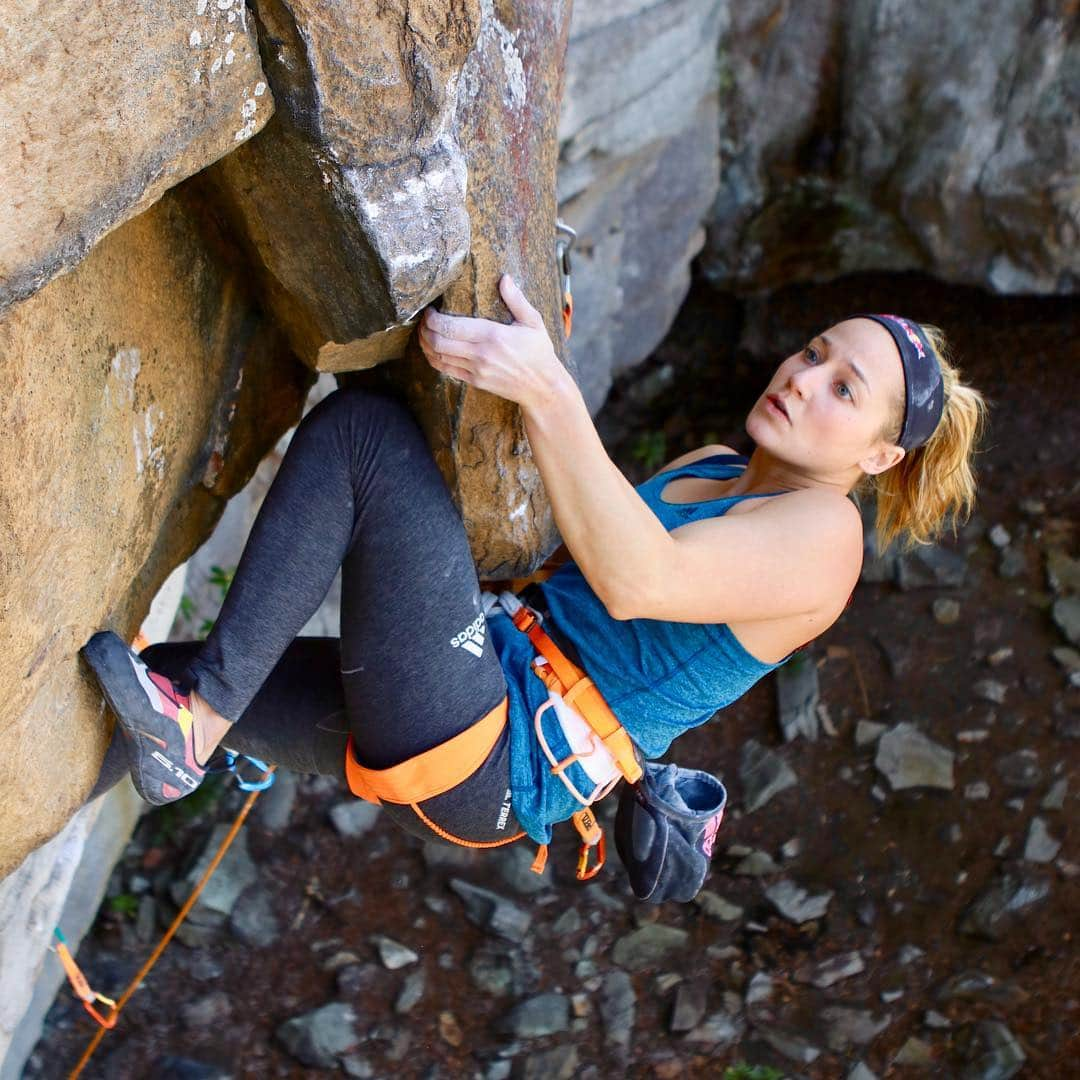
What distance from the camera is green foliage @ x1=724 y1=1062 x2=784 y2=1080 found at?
3.63 m

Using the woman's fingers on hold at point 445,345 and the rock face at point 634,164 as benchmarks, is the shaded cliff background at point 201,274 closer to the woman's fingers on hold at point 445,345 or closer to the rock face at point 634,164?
the woman's fingers on hold at point 445,345

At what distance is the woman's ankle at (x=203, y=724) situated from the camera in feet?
7.13

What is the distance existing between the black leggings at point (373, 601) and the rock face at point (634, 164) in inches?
93.0

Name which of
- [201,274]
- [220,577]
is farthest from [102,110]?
[220,577]

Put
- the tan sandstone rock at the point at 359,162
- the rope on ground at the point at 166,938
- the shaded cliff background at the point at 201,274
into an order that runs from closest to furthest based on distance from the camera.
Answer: the shaded cliff background at the point at 201,274, the tan sandstone rock at the point at 359,162, the rope on ground at the point at 166,938

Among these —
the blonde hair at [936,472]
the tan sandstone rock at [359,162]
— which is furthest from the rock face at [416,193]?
the blonde hair at [936,472]

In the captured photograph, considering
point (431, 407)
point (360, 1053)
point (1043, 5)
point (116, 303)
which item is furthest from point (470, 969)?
point (1043, 5)

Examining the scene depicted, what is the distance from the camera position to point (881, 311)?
564 cm

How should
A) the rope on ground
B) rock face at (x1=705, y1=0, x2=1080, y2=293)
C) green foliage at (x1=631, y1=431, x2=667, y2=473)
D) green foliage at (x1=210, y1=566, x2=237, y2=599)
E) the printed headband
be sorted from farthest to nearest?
green foliage at (x1=631, y1=431, x2=667, y2=473) → rock face at (x1=705, y1=0, x2=1080, y2=293) → green foliage at (x1=210, y1=566, x2=237, y2=599) → the rope on ground → the printed headband

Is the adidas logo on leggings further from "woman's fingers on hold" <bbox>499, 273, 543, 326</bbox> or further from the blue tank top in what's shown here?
"woman's fingers on hold" <bbox>499, 273, 543, 326</bbox>

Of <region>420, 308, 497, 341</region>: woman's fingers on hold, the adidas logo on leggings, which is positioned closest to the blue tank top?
the adidas logo on leggings

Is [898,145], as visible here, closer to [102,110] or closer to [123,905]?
[123,905]

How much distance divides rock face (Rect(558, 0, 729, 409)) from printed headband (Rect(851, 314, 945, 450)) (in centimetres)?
209

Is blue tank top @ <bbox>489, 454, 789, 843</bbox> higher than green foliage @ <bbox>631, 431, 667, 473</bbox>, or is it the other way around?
blue tank top @ <bbox>489, 454, 789, 843</bbox>
